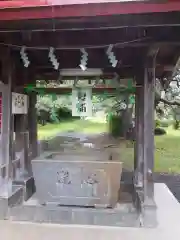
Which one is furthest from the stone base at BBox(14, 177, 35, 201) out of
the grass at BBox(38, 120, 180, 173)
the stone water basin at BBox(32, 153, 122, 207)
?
the grass at BBox(38, 120, 180, 173)

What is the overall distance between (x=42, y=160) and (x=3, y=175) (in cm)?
58

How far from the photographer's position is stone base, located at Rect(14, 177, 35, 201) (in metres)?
4.70

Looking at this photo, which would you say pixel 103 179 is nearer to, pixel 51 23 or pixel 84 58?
pixel 84 58

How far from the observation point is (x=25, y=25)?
9.36 feet

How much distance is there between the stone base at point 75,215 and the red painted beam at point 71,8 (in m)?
2.77

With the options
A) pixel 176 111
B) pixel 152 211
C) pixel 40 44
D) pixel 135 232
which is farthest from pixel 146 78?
pixel 176 111

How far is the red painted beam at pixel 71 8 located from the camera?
7.36 feet

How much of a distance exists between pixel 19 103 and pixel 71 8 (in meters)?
2.37

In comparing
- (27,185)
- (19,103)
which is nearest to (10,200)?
(27,185)

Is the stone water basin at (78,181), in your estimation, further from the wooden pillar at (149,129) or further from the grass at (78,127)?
the grass at (78,127)

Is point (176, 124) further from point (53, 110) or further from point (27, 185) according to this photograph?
point (27, 185)

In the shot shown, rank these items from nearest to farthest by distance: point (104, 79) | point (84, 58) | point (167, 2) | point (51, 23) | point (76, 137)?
point (167, 2)
point (51, 23)
point (84, 58)
point (104, 79)
point (76, 137)

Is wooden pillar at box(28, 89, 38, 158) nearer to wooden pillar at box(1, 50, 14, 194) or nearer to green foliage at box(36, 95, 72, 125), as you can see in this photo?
green foliage at box(36, 95, 72, 125)

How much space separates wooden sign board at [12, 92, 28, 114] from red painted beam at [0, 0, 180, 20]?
1931mm
